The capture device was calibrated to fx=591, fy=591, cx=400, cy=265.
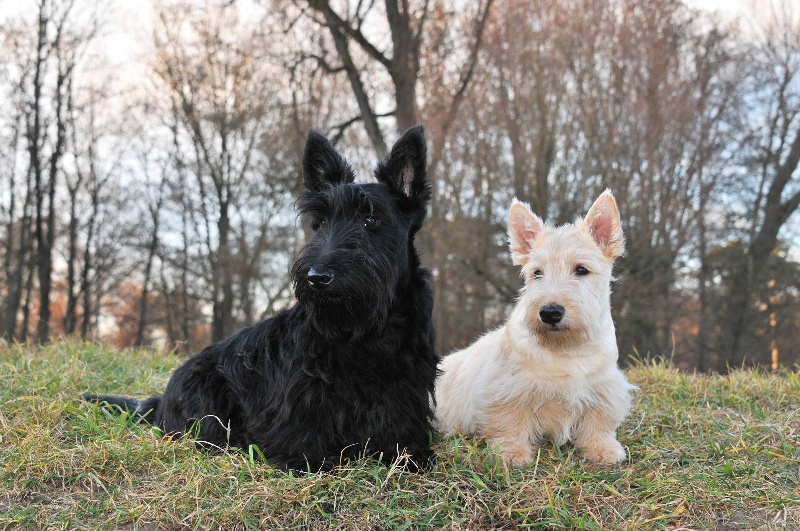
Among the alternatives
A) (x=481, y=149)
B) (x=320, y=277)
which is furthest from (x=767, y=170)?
(x=320, y=277)

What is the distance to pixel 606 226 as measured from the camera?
383cm

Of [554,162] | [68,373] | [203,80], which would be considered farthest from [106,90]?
[68,373]

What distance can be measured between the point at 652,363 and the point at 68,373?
6.06 metres

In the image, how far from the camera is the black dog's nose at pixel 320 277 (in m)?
3.00

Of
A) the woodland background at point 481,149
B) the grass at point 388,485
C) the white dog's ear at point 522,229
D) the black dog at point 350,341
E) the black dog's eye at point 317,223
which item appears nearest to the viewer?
the grass at point 388,485

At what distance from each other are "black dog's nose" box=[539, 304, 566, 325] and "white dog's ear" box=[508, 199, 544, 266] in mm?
673

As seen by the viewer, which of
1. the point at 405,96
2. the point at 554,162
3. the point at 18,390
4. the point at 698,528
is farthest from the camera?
the point at 554,162

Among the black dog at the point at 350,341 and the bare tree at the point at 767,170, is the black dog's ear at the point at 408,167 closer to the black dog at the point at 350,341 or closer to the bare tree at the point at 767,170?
the black dog at the point at 350,341

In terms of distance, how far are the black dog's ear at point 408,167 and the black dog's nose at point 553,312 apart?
99 cm

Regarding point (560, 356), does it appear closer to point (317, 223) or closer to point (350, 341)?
point (350, 341)

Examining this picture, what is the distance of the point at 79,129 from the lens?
79.4 feet

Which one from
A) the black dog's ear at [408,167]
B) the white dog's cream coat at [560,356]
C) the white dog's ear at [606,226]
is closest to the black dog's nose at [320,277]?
the black dog's ear at [408,167]

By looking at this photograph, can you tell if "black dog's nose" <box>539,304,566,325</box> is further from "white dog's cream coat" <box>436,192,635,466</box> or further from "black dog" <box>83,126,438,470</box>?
"black dog" <box>83,126,438,470</box>

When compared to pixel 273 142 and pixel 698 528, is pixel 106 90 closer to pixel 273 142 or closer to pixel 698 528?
pixel 273 142
